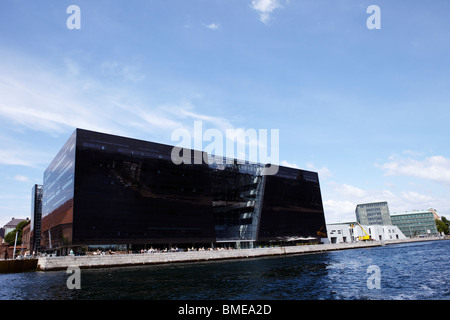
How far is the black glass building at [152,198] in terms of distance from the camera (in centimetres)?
7831

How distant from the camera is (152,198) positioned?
87.4 metres

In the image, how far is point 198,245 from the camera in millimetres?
96188

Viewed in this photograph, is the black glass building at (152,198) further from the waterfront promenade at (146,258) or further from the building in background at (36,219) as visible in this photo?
the building in background at (36,219)

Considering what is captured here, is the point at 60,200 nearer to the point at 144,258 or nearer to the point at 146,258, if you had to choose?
the point at 144,258

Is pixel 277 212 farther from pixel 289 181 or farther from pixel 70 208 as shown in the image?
pixel 70 208

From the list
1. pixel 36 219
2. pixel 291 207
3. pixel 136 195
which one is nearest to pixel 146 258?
pixel 136 195

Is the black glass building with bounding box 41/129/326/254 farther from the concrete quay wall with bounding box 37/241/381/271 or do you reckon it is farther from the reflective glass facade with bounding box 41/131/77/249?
the concrete quay wall with bounding box 37/241/381/271

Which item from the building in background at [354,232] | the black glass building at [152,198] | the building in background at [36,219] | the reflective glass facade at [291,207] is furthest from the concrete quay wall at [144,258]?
the building in background at [36,219]

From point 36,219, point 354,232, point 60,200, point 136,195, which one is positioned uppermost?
point 136,195

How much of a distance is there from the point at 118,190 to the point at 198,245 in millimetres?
29083

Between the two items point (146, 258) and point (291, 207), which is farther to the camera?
point (291, 207)

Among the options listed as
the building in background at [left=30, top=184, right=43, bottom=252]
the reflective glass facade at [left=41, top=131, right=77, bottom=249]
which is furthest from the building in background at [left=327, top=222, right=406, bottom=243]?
the building in background at [left=30, top=184, right=43, bottom=252]

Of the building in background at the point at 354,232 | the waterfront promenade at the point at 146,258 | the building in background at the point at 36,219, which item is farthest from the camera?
the building in background at the point at 354,232
